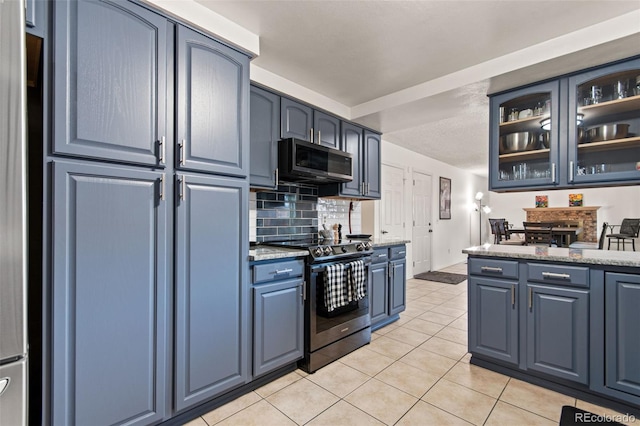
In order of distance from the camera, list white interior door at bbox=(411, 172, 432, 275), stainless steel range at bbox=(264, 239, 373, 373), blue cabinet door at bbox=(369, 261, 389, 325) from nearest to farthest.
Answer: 1. stainless steel range at bbox=(264, 239, 373, 373)
2. blue cabinet door at bbox=(369, 261, 389, 325)
3. white interior door at bbox=(411, 172, 432, 275)

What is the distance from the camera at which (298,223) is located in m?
3.19

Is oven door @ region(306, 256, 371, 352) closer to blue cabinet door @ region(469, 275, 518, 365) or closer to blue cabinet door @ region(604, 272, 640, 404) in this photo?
blue cabinet door @ region(469, 275, 518, 365)

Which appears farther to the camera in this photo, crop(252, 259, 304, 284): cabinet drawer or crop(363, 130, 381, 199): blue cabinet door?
crop(363, 130, 381, 199): blue cabinet door

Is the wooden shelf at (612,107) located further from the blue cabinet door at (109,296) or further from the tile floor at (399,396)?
the blue cabinet door at (109,296)

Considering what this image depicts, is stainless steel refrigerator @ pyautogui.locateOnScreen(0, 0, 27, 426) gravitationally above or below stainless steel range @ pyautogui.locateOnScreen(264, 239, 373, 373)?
above

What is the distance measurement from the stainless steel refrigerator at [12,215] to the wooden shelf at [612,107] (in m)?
3.16

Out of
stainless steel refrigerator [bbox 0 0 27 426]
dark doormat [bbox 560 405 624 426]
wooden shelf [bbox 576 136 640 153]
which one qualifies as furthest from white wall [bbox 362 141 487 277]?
stainless steel refrigerator [bbox 0 0 27 426]

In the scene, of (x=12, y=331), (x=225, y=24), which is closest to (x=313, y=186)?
(x=225, y=24)

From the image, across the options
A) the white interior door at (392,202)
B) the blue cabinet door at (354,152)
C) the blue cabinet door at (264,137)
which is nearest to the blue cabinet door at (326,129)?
the blue cabinet door at (354,152)

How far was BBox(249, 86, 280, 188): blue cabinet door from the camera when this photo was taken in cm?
244

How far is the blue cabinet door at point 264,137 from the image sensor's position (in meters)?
2.44

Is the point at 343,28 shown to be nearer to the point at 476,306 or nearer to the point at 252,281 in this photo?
the point at 252,281

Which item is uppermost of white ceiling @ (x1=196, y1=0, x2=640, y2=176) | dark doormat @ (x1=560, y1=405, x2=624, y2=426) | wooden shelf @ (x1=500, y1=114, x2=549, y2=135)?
white ceiling @ (x1=196, y1=0, x2=640, y2=176)

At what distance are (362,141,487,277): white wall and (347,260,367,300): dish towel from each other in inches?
84.1
